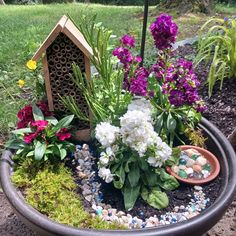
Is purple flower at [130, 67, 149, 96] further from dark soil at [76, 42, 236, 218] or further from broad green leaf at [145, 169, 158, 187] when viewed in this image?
dark soil at [76, 42, 236, 218]

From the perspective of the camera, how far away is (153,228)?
1.43 metres

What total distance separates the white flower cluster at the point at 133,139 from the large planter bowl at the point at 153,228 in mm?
315

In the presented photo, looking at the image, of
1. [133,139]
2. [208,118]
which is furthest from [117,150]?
[208,118]

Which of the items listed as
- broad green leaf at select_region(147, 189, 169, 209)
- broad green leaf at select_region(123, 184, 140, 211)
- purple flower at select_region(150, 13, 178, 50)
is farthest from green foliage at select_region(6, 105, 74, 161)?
purple flower at select_region(150, 13, 178, 50)

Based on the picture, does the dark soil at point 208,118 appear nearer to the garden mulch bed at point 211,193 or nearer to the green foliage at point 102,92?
the garden mulch bed at point 211,193

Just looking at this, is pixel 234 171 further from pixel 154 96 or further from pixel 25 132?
pixel 25 132

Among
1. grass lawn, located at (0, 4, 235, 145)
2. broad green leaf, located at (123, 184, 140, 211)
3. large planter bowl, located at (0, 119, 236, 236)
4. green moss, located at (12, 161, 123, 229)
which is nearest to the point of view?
large planter bowl, located at (0, 119, 236, 236)

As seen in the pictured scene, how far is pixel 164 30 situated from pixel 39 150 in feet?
2.76

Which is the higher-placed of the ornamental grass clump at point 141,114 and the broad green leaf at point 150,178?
the ornamental grass clump at point 141,114

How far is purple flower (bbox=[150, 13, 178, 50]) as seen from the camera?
176cm

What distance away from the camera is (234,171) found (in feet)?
5.95

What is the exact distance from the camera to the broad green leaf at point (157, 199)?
177 cm

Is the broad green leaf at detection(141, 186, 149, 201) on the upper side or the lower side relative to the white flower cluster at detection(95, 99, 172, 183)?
lower

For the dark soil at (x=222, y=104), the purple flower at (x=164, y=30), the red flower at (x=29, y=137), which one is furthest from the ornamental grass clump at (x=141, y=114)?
the dark soil at (x=222, y=104)
